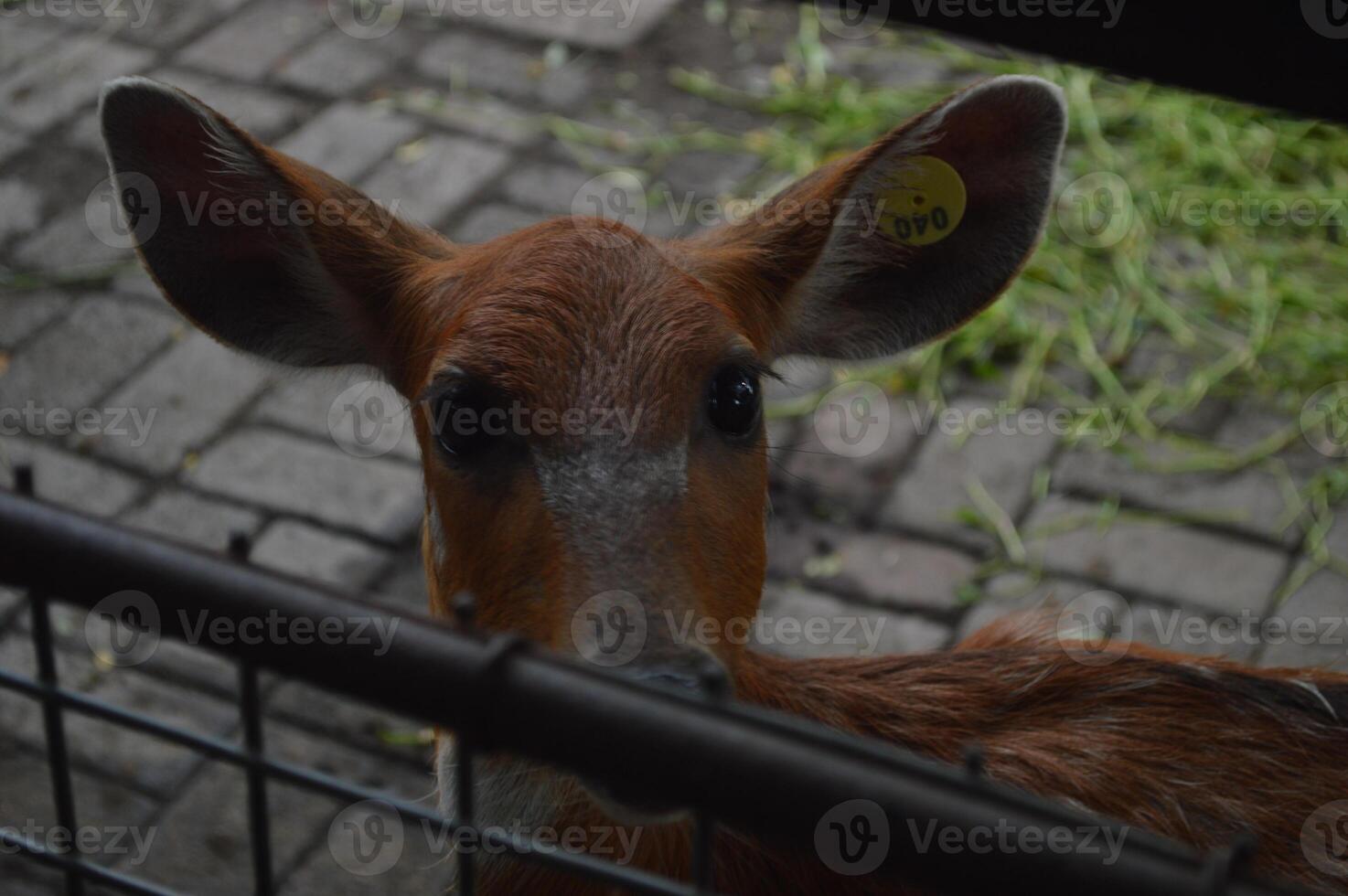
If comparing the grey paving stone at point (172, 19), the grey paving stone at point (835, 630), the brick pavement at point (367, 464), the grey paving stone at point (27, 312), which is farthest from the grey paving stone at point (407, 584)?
the grey paving stone at point (172, 19)

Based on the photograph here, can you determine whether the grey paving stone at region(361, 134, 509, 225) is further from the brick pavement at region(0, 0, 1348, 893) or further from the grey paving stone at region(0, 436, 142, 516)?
the grey paving stone at region(0, 436, 142, 516)

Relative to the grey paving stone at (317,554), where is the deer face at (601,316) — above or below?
above

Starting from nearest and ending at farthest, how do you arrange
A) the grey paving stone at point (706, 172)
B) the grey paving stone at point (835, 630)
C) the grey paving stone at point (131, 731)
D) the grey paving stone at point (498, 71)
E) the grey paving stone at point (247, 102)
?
the grey paving stone at point (131, 731)
the grey paving stone at point (835, 630)
the grey paving stone at point (706, 172)
the grey paving stone at point (247, 102)
the grey paving stone at point (498, 71)

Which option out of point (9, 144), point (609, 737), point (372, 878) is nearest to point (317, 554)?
point (372, 878)

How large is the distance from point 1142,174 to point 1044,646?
388 cm

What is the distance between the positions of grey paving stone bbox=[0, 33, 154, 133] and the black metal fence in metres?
6.08

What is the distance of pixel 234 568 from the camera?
1597mm

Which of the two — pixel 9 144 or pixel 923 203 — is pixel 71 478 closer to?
pixel 9 144

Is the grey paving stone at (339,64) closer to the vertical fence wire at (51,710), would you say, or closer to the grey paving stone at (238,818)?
the grey paving stone at (238,818)

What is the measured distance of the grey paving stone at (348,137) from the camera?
6926 millimetres

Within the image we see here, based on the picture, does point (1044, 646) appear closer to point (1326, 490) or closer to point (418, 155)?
point (1326, 490)

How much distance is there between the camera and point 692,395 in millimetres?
2801

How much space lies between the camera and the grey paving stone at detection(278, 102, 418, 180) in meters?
6.93

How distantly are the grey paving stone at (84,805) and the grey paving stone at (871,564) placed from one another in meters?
2.13
